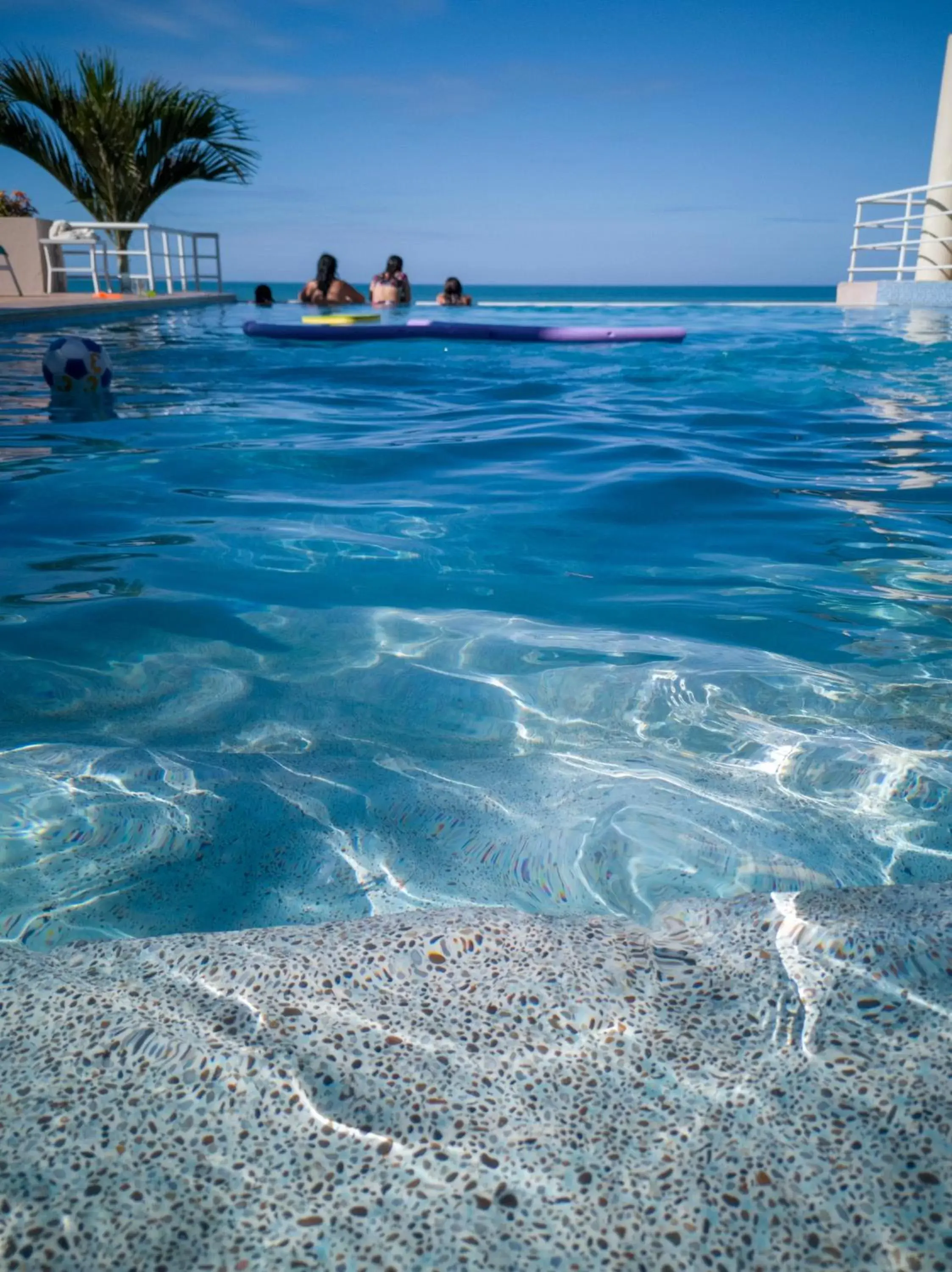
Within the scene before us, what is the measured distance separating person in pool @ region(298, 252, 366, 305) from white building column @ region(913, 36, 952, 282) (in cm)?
1021

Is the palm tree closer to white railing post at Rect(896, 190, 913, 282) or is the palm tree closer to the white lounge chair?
the white lounge chair

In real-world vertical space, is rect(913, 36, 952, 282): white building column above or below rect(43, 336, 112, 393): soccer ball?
above

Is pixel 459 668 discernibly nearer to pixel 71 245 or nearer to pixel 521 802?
pixel 521 802

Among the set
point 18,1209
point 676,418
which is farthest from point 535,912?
point 676,418

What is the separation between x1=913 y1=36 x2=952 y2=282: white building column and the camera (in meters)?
14.1

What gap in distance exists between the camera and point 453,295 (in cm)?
1639

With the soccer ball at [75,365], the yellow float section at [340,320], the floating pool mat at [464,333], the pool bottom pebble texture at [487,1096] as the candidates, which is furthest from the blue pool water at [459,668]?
the yellow float section at [340,320]

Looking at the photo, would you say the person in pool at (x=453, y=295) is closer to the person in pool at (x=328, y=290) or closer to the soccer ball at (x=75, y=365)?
the person in pool at (x=328, y=290)

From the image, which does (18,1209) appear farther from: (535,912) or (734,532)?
(734,532)

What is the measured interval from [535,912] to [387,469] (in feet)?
11.5

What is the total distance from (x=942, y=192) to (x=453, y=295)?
8349mm

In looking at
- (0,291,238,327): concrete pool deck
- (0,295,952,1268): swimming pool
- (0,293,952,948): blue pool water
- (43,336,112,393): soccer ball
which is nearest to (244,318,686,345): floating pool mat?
(0,291,238,327): concrete pool deck

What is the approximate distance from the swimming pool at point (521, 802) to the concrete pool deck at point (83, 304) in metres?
6.96

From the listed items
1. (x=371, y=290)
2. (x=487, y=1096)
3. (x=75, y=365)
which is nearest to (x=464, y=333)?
(x=75, y=365)
